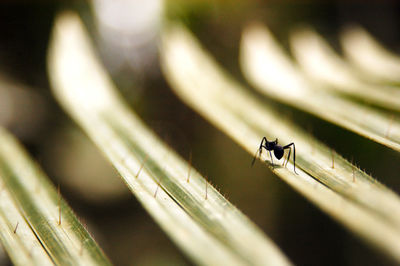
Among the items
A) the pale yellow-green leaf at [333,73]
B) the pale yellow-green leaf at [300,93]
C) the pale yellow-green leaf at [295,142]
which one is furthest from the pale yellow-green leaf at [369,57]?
the pale yellow-green leaf at [295,142]

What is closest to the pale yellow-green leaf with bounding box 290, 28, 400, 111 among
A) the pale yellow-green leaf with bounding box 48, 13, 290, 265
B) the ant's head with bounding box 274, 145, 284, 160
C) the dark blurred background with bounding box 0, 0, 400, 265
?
the dark blurred background with bounding box 0, 0, 400, 265

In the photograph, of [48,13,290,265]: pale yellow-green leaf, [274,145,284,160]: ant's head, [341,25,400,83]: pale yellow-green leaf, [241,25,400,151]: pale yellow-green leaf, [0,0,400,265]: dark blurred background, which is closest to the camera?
[48,13,290,265]: pale yellow-green leaf

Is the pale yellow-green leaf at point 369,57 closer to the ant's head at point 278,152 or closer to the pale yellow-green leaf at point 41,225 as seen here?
the ant's head at point 278,152

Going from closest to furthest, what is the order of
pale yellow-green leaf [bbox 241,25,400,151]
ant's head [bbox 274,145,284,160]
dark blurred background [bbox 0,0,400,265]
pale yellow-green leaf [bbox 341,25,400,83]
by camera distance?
pale yellow-green leaf [bbox 241,25,400,151] < ant's head [bbox 274,145,284,160] < pale yellow-green leaf [bbox 341,25,400,83] < dark blurred background [bbox 0,0,400,265]

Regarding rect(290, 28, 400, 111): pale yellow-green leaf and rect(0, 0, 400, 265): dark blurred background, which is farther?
rect(0, 0, 400, 265): dark blurred background

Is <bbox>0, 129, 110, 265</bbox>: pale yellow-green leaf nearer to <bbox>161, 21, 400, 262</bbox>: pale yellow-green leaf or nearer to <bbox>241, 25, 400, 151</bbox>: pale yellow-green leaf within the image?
<bbox>161, 21, 400, 262</bbox>: pale yellow-green leaf

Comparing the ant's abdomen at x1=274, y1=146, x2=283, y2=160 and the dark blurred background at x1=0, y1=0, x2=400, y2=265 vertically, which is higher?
the dark blurred background at x1=0, y1=0, x2=400, y2=265

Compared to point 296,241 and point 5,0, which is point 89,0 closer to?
point 5,0
